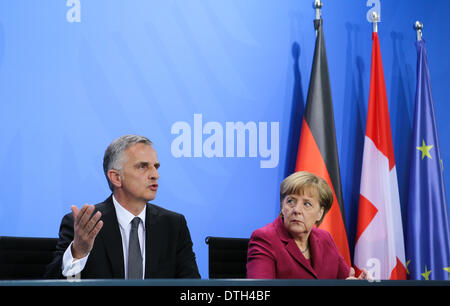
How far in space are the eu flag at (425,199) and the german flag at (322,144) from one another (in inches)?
19.2

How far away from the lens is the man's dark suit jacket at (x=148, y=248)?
7.23 feet

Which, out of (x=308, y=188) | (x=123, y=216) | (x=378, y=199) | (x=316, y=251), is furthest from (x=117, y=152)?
(x=378, y=199)

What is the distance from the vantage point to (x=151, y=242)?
2328 millimetres

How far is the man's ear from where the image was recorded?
7.93 feet

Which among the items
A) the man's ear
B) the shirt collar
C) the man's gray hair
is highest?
the man's gray hair

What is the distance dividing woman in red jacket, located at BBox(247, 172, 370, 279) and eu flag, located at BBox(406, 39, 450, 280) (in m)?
1.44

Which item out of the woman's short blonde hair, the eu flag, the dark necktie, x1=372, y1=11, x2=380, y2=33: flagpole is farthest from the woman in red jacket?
x1=372, y1=11, x2=380, y2=33: flagpole

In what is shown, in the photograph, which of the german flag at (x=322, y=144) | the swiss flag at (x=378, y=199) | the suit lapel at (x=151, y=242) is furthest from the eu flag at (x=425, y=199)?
the suit lapel at (x=151, y=242)

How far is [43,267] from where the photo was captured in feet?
8.41

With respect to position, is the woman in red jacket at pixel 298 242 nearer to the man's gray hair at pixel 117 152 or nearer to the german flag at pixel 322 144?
the man's gray hair at pixel 117 152

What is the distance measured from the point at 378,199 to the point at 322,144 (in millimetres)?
530

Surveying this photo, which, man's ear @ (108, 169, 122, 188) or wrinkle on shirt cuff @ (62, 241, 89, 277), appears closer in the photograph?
wrinkle on shirt cuff @ (62, 241, 89, 277)

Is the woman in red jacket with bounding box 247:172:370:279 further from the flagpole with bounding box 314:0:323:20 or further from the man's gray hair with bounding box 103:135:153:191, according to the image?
the flagpole with bounding box 314:0:323:20
